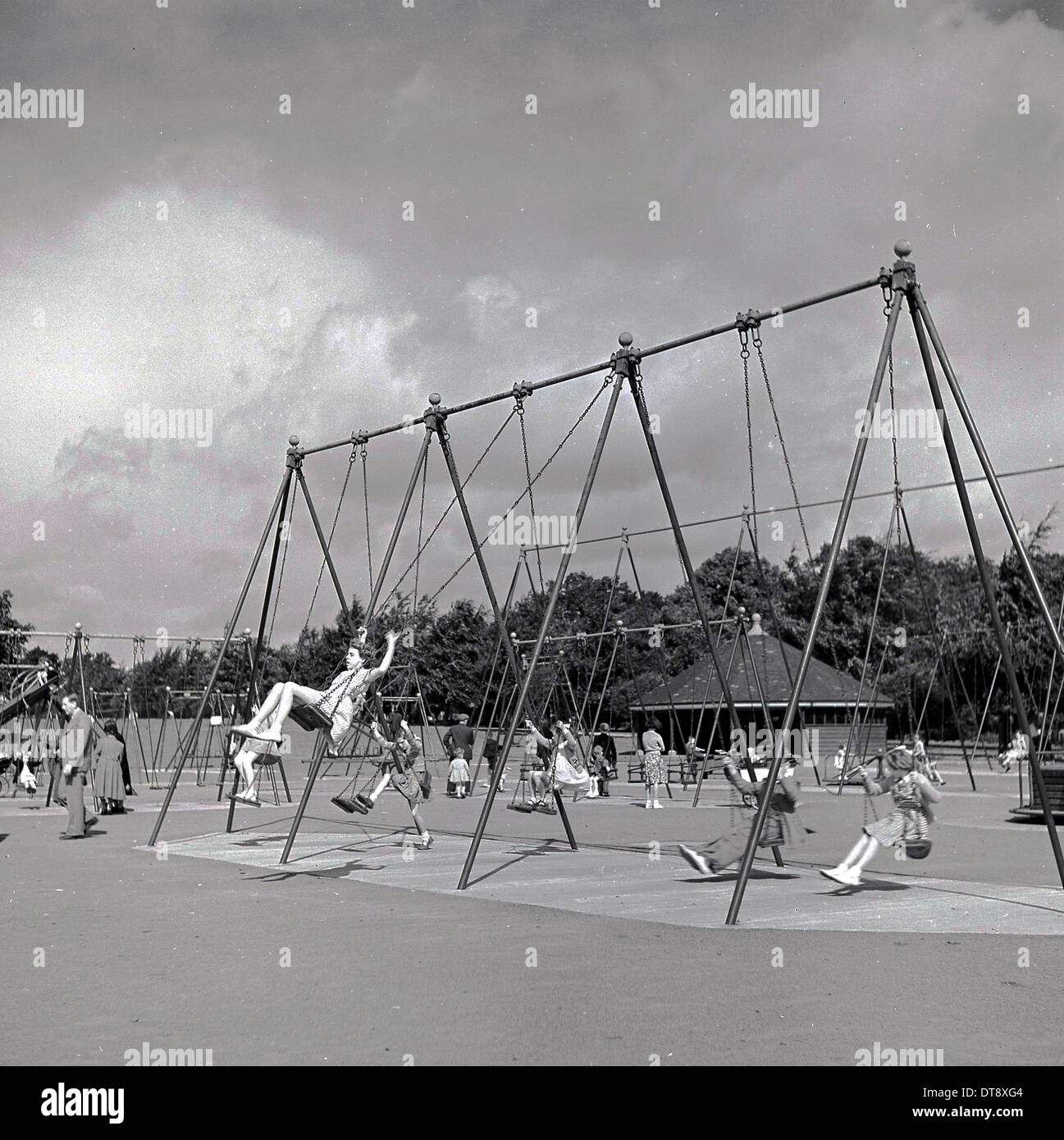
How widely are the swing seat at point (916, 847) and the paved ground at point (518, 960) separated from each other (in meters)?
0.38

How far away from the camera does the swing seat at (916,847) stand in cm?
1141

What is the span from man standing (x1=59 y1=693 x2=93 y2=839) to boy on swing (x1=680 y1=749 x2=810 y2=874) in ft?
29.1

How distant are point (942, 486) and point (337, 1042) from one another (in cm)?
2204

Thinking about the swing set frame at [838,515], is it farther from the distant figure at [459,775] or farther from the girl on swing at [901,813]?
the distant figure at [459,775]

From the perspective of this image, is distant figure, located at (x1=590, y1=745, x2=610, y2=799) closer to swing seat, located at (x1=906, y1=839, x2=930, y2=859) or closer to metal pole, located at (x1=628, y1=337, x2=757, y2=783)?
metal pole, located at (x1=628, y1=337, x2=757, y2=783)

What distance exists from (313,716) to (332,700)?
0.31 metres

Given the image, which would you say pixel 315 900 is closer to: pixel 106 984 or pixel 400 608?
pixel 106 984

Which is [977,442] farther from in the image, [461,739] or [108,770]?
[461,739]

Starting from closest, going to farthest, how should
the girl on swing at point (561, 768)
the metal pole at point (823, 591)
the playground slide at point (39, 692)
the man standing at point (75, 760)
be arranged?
the metal pole at point (823, 591), the man standing at point (75, 760), the playground slide at point (39, 692), the girl on swing at point (561, 768)

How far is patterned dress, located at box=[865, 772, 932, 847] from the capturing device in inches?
450

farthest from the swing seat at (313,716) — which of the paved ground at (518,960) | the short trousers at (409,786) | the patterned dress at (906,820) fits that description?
the patterned dress at (906,820)

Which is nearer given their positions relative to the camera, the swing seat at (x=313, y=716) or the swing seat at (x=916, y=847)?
the swing seat at (x=916, y=847)
